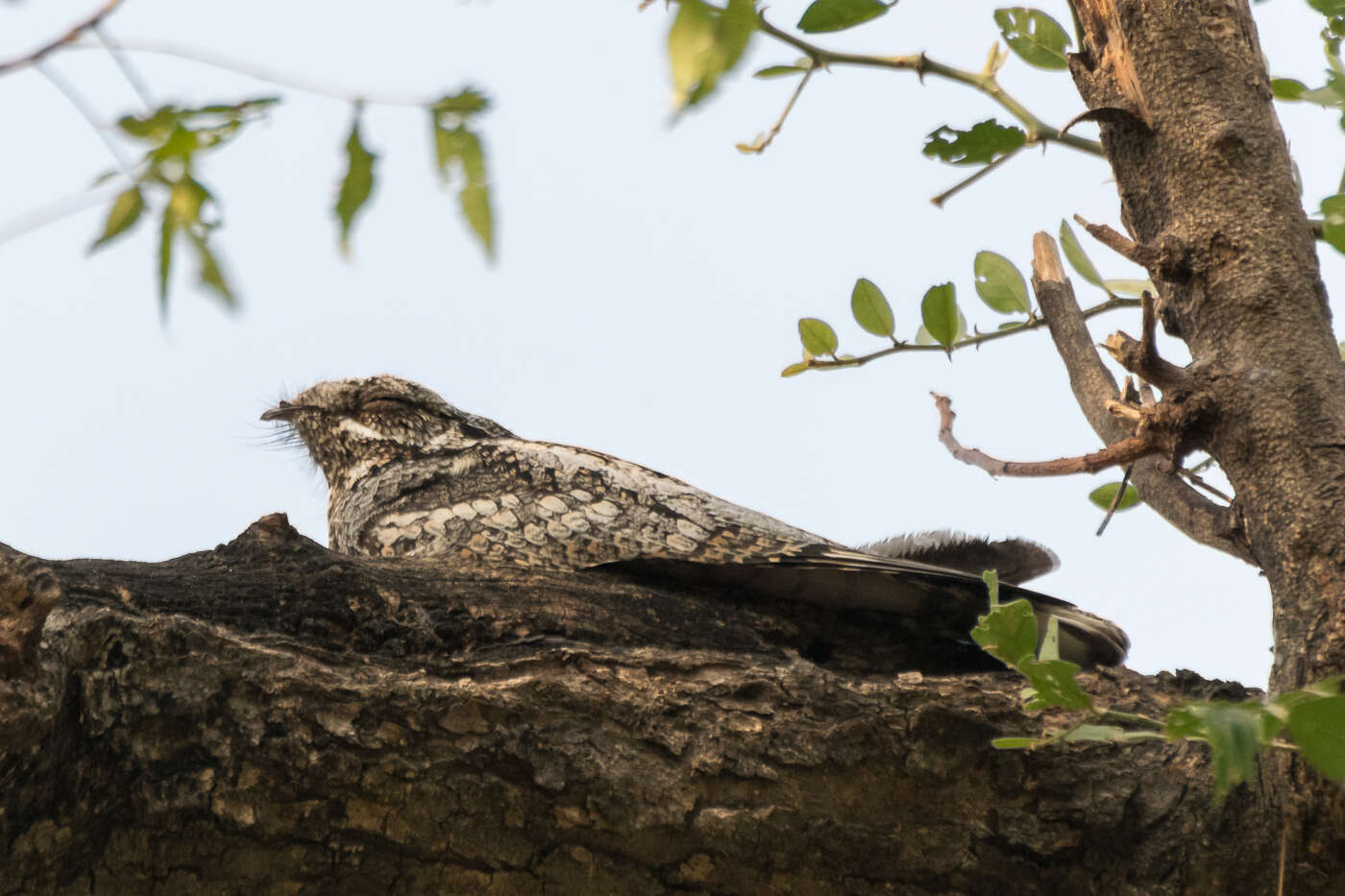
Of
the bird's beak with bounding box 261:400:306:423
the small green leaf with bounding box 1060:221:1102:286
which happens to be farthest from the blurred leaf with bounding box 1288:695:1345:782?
the bird's beak with bounding box 261:400:306:423

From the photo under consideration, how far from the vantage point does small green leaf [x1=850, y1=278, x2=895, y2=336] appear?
110 inches

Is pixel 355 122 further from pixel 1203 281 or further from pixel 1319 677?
pixel 1203 281

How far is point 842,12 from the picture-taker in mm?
2152

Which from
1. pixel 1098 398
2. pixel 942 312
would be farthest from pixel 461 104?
pixel 1098 398

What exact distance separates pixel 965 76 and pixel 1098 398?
0.76 m

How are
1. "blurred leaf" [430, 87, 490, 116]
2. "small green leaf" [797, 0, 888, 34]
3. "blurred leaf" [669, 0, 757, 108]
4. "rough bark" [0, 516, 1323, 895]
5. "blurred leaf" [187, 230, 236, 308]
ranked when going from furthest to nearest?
1. "small green leaf" [797, 0, 888, 34]
2. "rough bark" [0, 516, 1323, 895]
3. "blurred leaf" [430, 87, 490, 116]
4. "blurred leaf" [187, 230, 236, 308]
5. "blurred leaf" [669, 0, 757, 108]

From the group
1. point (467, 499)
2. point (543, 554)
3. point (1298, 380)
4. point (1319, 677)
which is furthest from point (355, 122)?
point (467, 499)

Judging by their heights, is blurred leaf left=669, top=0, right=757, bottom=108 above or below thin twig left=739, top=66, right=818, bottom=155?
below

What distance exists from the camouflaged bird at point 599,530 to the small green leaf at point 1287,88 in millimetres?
1145

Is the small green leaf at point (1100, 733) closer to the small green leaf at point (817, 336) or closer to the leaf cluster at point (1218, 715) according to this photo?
the leaf cluster at point (1218, 715)

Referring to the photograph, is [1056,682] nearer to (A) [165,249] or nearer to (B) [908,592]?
(A) [165,249]

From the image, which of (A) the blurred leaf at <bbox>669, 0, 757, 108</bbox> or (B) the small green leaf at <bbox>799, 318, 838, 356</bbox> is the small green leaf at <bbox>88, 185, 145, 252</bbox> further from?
(B) the small green leaf at <bbox>799, 318, 838, 356</bbox>

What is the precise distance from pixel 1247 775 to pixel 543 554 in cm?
227

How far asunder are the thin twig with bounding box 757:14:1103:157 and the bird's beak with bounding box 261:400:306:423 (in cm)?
254
